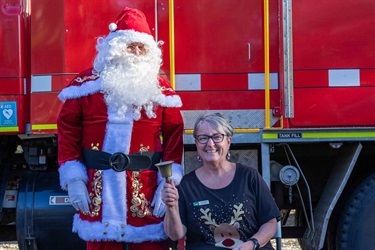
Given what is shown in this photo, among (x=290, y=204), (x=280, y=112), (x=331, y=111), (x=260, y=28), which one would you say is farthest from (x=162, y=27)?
(x=290, y=204)

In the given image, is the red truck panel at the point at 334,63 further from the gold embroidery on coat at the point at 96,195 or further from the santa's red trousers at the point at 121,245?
the gold embroidery on coat at the point at 96,195

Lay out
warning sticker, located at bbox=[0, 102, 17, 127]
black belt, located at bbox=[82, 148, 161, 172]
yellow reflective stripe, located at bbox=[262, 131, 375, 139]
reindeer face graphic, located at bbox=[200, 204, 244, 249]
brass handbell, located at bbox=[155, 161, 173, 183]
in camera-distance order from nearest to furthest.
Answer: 1. brass handbell, located at bbox=[155, 161, 173, 183]
2. reindeer face graphic, located at bbox=[200, 204, 244, 249]
3. black belt, located at bbox=[82, 148, 161, 172]
4. yellow reflective stripe, located at bbox=[262, 131, 375, 139]
5. warning sticker, located at bbox=[0, 102, 17, 127]

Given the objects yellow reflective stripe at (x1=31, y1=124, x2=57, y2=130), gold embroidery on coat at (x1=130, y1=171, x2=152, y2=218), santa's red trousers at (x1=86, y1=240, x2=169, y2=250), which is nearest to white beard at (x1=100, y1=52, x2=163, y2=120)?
gold embroidery on coat at (x1=130, y1=171, x2=152, y2=218)

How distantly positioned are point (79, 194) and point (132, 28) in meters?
1.05

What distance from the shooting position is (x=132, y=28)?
367 cm

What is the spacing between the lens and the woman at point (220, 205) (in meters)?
3.32

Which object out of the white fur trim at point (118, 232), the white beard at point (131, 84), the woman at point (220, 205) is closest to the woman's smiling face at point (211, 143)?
the woman at point (220, 205)

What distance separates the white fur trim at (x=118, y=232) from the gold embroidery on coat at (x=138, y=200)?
0.27 feet

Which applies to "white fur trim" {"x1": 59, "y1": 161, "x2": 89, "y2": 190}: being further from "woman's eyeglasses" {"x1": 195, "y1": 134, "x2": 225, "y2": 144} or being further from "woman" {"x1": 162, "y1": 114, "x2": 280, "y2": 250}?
"woman's eyeglasses" {"x1": 195, "y1": 134, "x2": 225, "y2": 144}

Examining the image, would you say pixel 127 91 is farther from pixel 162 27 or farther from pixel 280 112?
pixel 280 112

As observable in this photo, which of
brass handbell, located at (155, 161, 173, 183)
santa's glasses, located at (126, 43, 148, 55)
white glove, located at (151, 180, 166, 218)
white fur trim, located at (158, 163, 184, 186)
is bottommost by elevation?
white glove, located at (151, 180, 166, 218)

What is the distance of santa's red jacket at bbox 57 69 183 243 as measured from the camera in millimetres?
3533

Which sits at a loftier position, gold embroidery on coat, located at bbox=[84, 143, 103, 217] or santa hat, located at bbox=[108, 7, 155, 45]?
santa hat, located at bbox=[108, 7, 155, 45]

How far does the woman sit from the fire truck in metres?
1.05
